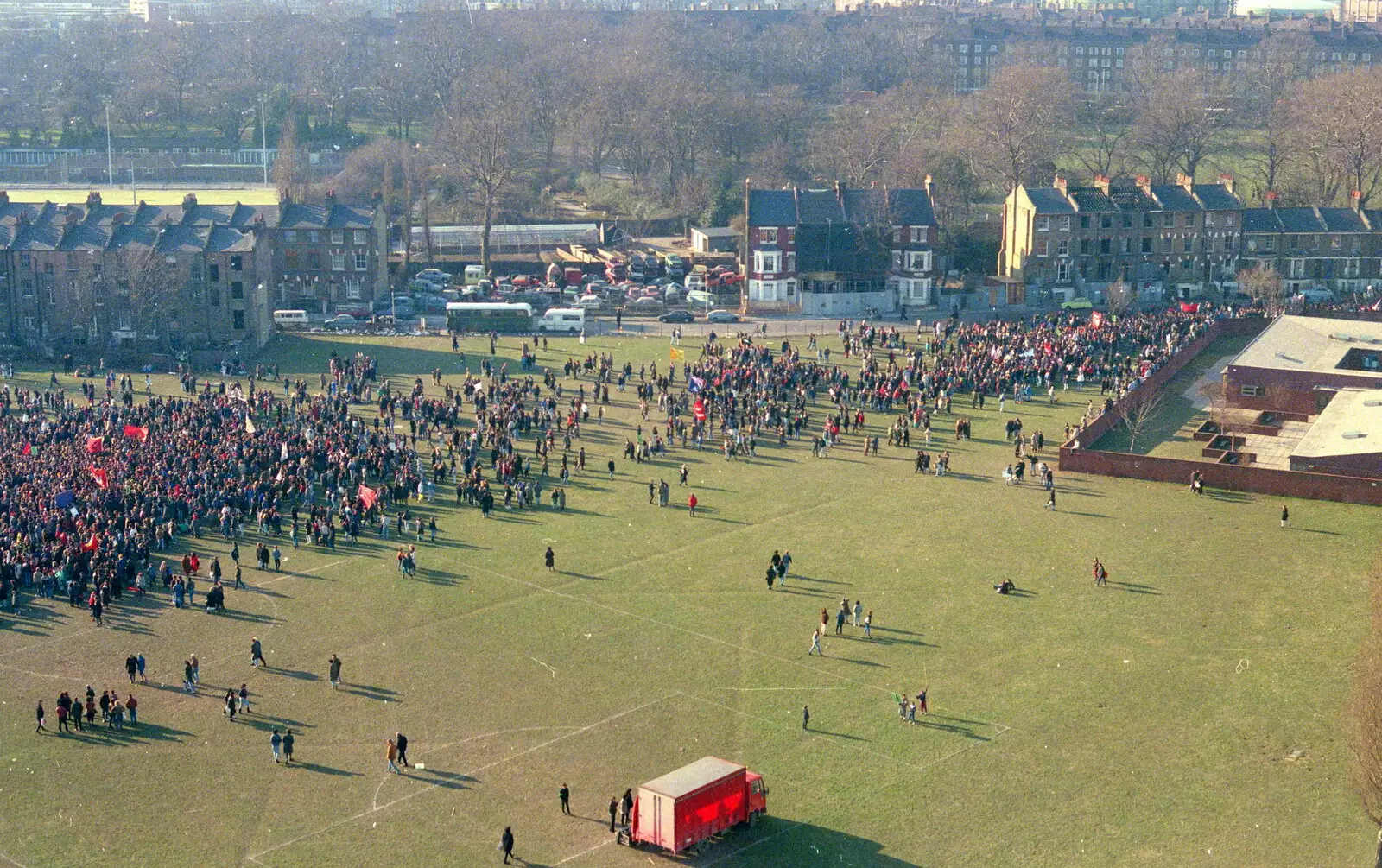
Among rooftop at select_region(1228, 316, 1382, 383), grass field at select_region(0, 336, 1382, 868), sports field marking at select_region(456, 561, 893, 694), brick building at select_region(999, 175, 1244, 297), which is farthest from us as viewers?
brick building at select_region(999, 175, 1244, 297)

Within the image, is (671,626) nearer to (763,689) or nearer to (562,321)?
(763,689)

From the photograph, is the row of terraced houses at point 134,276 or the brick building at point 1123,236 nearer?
the row of terraced houses at point 134,276

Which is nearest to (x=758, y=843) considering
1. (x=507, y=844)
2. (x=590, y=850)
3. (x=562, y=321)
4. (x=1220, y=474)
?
(x=590, y=850)

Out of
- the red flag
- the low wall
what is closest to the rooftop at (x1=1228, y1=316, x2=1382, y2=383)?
the low wall

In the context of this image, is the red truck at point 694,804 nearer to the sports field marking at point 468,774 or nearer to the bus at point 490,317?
the sports field marking at point 468,774

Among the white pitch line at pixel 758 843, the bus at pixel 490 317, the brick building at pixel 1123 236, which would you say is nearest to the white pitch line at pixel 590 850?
the white pitch line at pixel 758 843

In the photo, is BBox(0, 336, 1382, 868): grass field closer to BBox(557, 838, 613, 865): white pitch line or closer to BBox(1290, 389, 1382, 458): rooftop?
BBox(557, 838, 613, 865): white pitch line

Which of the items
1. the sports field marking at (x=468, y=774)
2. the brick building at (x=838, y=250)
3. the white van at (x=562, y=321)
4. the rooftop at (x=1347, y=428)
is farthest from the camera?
the brick building at (x=838, y=250)
